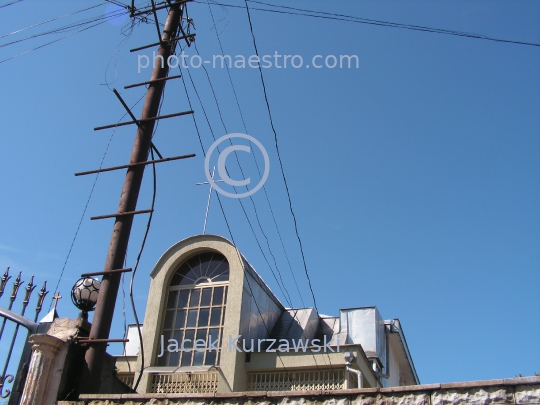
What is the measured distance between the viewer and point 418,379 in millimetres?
24656

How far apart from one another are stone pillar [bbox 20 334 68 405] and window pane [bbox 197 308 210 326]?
6109 millimetres

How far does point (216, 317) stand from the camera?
13.9 metres

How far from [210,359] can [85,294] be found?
508cm

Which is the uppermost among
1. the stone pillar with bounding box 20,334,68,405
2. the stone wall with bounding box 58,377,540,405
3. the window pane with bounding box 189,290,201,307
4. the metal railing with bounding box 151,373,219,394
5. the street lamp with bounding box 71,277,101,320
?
the window pane with bounding box 189,290,201,307

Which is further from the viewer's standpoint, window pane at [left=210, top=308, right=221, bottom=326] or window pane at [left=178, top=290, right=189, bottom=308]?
window pane at [left=178, top=290, right=189, bottom=308]

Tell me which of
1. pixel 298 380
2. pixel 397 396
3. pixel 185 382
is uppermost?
pixel 298 380

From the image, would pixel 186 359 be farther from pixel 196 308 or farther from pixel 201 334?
pixel 196 308

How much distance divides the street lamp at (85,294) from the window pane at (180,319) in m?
5.21

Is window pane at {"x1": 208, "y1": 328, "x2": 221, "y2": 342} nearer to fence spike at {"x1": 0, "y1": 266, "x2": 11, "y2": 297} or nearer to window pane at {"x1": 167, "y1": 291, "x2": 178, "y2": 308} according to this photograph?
window pane at {"x1": 167, "y1": 291, "x2": 178, "y2": 308}

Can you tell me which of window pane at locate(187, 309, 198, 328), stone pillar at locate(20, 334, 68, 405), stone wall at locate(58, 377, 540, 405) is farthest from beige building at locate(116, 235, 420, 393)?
stone wall at locate(58, 377, 540, 405)

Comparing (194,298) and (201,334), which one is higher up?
(194,298)

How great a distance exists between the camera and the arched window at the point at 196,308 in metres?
13.5

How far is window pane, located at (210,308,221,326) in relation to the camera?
1377 centimetres

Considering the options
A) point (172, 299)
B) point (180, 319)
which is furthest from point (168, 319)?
point (172, 299)
